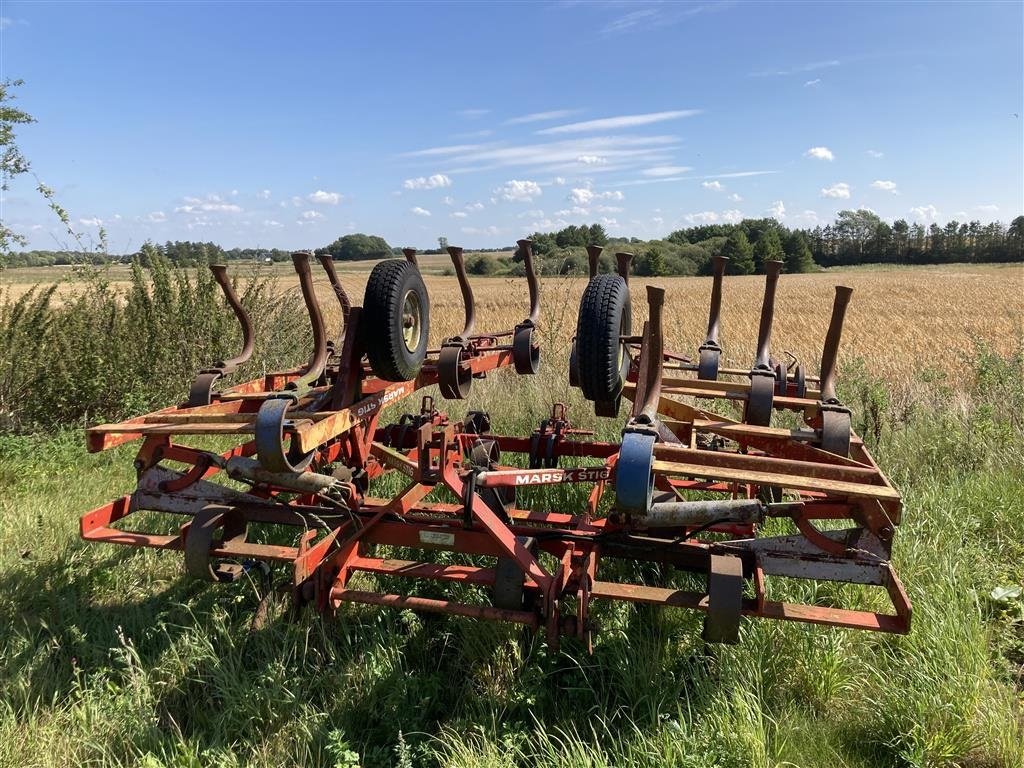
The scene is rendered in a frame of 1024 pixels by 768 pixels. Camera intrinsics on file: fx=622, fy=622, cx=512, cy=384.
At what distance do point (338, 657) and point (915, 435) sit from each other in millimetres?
5758

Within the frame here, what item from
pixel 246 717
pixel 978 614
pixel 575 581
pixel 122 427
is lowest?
pixel 246 717

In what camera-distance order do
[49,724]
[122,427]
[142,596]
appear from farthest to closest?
1. [142,596]
2. [122,427]
3. [49,724]

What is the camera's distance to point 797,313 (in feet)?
70.1

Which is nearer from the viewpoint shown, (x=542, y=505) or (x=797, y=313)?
(x=542, y=505)

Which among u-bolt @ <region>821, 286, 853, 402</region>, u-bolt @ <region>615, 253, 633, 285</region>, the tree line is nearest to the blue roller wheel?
u-bolt @ <region>821, 286, 853, 402</region>

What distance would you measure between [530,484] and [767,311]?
2.14 meters

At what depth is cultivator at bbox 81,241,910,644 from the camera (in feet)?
8.78

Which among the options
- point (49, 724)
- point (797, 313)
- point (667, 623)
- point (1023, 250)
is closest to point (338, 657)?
point (49, 724)

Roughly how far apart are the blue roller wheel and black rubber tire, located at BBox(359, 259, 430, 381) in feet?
5.04

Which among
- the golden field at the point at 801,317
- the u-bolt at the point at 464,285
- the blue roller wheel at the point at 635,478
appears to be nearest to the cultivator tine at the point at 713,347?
the u-bolt at the point at 464,285

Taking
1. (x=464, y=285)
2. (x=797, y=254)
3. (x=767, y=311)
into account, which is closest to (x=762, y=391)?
(x=767, y=311)

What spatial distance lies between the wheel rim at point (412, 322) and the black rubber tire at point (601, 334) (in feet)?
3.44

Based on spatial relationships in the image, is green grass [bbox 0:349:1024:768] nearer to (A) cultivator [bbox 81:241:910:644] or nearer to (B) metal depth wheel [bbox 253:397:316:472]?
(A) cultivator [bbox 81:241:910:644]

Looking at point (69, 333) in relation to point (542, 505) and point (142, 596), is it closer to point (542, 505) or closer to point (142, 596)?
point (142, 596)
